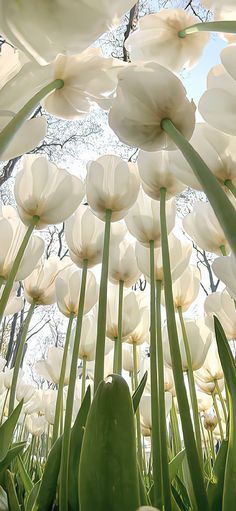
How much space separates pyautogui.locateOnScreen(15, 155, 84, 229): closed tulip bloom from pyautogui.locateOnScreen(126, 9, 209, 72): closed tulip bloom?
0.57 ft

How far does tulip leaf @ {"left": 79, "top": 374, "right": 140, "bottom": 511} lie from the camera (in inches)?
11.1

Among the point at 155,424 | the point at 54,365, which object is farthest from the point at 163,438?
the point at 54,365

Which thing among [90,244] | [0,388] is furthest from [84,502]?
[0,388]

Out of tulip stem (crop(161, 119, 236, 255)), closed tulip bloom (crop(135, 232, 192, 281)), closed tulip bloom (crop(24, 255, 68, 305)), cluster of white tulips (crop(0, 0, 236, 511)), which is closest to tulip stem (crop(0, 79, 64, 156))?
cluster of white tulips (crop(0, 0, 236, 511))

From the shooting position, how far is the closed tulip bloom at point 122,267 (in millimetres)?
655

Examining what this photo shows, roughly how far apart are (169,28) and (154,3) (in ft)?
14.2

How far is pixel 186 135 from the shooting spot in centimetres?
36

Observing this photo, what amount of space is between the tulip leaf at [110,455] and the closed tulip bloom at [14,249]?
13.1 inches

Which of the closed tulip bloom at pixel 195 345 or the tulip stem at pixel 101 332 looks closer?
the tulip stem at pixel 101 332

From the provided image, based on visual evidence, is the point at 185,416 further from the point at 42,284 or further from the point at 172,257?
the point at 42,284

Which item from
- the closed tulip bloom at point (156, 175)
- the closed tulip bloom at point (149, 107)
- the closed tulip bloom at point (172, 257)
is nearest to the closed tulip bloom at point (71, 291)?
the closed tulip bloom at point (172, 257)

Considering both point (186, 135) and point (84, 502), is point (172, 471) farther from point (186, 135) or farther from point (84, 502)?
point (186, 135)

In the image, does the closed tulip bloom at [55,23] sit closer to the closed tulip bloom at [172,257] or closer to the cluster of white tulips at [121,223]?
the cluster of white tulips at [121,223]

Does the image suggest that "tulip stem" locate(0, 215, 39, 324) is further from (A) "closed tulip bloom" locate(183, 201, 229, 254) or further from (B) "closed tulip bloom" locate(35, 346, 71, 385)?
(B) "closed tulip bloom" locate(35, 346, 71, 385)
